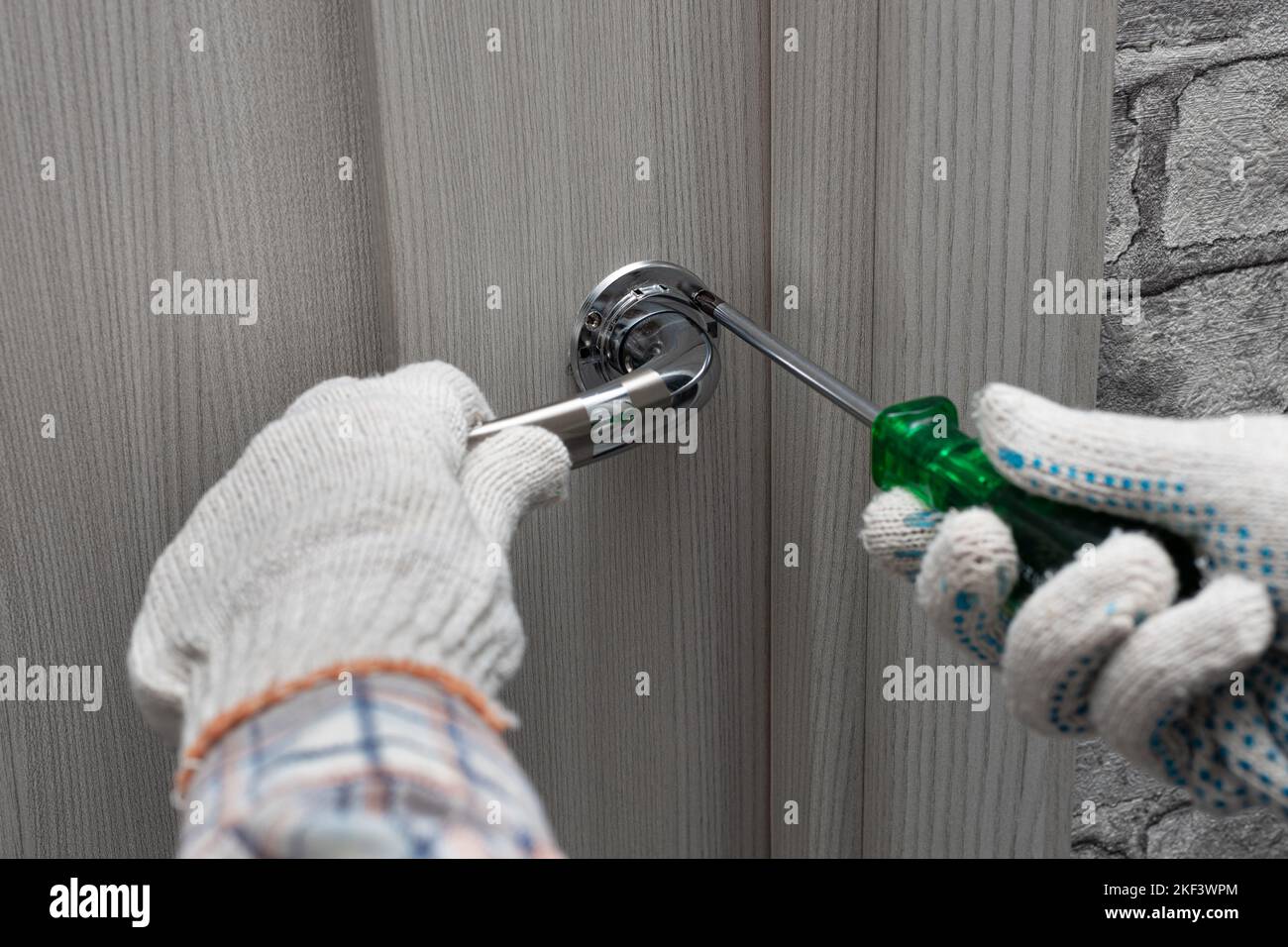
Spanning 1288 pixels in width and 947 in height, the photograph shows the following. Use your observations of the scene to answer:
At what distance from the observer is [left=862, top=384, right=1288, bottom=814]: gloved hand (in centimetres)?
29

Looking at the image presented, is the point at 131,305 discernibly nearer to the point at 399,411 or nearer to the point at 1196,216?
the point at 399,411

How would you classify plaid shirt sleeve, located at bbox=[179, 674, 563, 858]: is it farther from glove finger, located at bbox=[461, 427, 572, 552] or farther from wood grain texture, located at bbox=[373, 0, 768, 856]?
wood grain texture, located at bbox=[373, 0, 768, 856]

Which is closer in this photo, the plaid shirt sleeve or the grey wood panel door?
the plaid shirt sleeve

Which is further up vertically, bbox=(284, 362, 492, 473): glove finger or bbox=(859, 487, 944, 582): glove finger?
bbox=(284, 362, 492, 473): glove finger

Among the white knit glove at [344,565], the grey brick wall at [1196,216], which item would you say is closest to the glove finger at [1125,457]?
the white knit glove at [344,565]

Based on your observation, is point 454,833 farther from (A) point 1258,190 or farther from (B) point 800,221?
(A) point 1258,190

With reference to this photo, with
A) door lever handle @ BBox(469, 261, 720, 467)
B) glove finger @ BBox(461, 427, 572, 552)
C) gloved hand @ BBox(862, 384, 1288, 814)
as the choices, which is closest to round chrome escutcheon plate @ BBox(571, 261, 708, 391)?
door lever handle @ BBox(469, 261, 720, 467)

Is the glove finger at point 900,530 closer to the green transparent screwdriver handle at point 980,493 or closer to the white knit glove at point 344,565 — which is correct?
the green transparent screwdriver handle at point 980,493

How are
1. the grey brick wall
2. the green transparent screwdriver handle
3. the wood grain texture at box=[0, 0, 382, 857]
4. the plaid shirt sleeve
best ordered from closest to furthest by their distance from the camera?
the plaid shirt sleeve, the green transparent screwdriver handle, the wood grain texture at box=[0, 0, 382, 857], the grey brick wall

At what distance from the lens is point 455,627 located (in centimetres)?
29

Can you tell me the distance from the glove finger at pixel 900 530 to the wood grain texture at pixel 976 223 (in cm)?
17

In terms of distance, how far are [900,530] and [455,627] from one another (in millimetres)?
157

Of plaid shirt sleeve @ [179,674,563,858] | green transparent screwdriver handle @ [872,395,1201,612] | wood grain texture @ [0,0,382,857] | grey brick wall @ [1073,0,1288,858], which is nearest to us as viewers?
plaid shirt sleeve @ [179,674,563,858]

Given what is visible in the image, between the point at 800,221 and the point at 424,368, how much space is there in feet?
0.67
